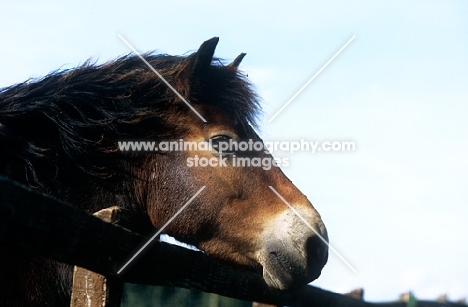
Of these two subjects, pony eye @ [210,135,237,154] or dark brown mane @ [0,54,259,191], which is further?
pony eye @ [210,135,237,154]

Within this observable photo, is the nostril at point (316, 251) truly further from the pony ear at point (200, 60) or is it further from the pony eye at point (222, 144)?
the pony ear at point (200, 60)

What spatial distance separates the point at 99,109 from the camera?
438 centimetres

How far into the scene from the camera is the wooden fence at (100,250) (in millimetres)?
1881

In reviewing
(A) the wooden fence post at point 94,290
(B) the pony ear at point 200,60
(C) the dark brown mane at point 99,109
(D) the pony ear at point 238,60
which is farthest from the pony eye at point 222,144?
(A) the wooden fence post at point 94,290

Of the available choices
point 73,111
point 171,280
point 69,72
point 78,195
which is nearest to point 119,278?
point 171,280

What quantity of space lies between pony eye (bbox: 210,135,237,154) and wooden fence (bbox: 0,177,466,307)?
862mm

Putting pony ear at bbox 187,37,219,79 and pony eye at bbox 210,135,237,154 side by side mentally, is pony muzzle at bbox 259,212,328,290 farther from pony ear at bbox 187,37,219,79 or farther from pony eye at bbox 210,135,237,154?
pony ear at bbox 187,37,219,79

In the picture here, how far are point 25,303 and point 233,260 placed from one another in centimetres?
144

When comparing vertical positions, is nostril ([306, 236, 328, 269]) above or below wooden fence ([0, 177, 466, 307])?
above

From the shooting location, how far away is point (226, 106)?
468cm

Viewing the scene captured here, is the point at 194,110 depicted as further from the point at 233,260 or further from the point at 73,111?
the point at 233,260

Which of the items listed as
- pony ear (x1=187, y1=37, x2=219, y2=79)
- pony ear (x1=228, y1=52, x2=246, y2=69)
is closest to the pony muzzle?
pony ear (x1=187, y1=37, x2=219, y2=79)

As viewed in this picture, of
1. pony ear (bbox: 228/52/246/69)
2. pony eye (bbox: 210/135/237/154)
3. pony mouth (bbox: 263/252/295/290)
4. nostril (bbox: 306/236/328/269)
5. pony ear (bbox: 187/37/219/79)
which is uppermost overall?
pony ear (bbox: 228/52/246/69)

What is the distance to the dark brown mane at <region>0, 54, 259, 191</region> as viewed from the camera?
4.11 metres
